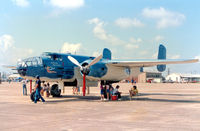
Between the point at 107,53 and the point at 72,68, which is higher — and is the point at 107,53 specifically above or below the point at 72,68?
above

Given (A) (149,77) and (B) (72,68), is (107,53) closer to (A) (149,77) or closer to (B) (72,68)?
(B) (72,68)

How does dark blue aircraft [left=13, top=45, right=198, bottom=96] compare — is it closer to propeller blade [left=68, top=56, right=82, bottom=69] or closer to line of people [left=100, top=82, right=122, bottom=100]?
propeller blade [left=68, top=56, right=82, bottom=69]

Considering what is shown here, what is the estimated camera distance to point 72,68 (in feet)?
66.4

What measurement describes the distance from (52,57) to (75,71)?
7.74ft

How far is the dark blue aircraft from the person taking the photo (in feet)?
60.0

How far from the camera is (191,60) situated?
1691cm

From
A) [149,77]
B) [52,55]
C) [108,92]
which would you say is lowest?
[108,92]

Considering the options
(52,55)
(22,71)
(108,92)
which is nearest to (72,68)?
(52,55)

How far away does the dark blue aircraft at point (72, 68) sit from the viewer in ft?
60.0

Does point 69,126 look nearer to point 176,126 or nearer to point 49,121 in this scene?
point 49,121

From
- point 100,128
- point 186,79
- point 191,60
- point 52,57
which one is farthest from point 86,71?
point 186,79

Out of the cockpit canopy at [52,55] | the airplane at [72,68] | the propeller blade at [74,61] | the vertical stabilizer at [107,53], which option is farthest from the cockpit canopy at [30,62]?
the vertical stabilizer at [107,53]

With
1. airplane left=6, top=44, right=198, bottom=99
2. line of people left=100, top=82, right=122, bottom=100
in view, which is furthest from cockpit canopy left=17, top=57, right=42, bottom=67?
line of people left=100, top=82, right=122, bottom=100

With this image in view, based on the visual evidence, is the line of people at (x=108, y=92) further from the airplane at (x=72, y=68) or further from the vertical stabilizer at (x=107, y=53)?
the vertical stabilizer at (x=107, y=53)
